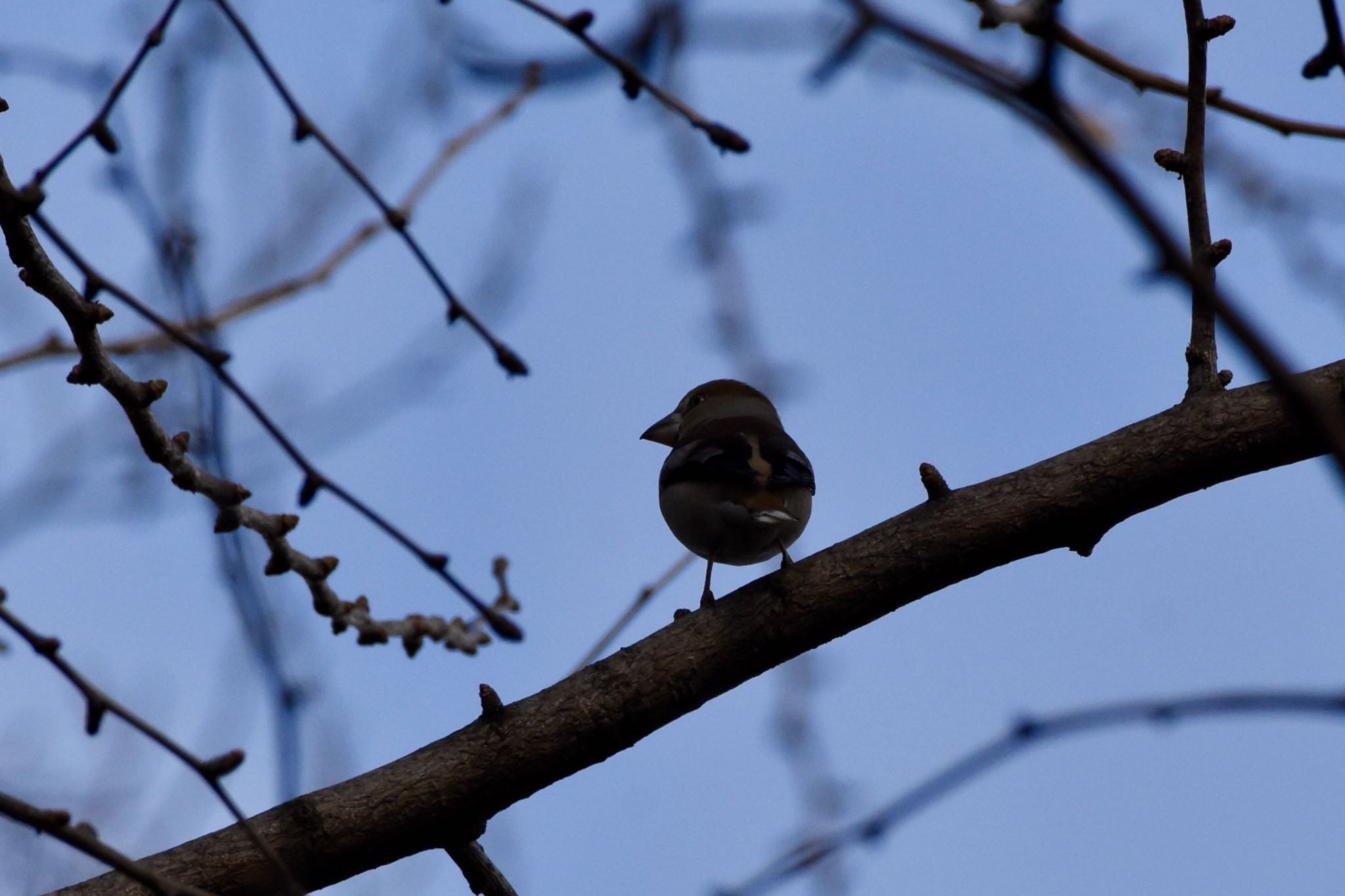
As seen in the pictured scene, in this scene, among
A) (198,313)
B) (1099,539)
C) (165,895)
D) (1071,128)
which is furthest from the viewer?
(1099,539)

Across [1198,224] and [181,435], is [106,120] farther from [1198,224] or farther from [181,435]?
[1198,224]

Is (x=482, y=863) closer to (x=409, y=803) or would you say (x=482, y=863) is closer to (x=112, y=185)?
(x=409, y=803)

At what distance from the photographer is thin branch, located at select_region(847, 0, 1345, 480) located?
107cm

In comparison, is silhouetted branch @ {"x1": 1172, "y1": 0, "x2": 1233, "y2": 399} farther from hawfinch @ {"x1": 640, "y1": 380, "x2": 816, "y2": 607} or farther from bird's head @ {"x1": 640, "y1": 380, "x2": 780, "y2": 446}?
bird's head @ {"x1": 640, "y1": 380, "x2": 780, "y2": 446}

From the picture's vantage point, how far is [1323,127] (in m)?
3.64

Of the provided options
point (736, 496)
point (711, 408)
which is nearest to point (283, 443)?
point (736, 496)

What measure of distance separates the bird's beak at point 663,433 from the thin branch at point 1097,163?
17.0ft

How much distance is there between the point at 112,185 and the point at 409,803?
177cm

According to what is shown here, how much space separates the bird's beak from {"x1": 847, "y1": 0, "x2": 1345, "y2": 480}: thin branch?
5178 mm

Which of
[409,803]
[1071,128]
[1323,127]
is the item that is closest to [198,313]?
[409,803]

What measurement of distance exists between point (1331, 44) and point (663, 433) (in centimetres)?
473

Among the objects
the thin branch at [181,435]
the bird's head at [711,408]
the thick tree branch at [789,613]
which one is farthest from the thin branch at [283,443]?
the bird's head at [711,408]

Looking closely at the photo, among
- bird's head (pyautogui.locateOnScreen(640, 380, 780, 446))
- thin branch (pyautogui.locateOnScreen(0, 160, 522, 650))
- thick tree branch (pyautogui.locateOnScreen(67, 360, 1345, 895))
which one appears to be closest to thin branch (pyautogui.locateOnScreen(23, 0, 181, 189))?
thin branch (pyautogui.locateOnScreen(0, 160, 522, 650))

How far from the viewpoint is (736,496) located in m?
4.68
